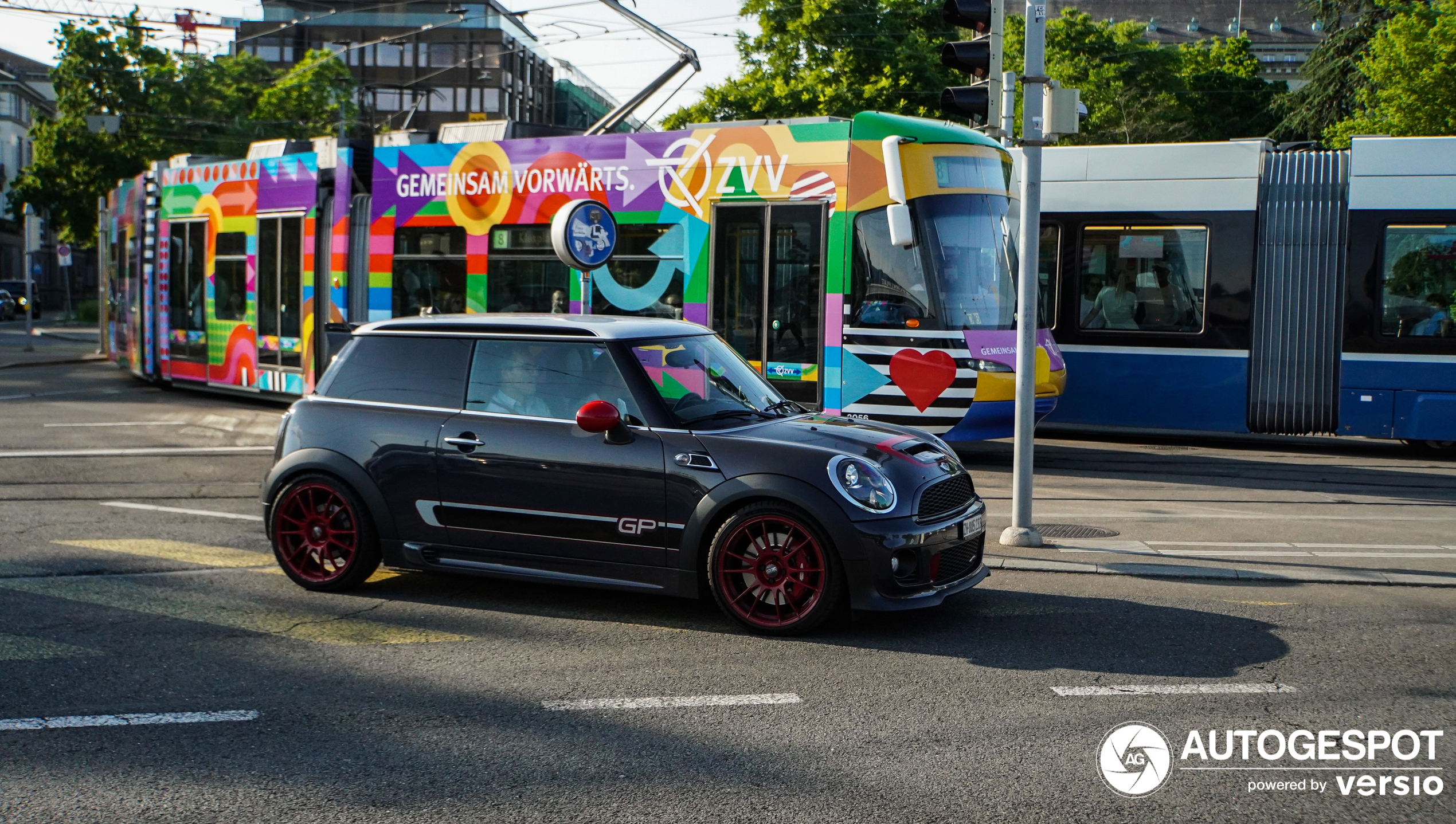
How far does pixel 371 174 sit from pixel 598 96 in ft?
224

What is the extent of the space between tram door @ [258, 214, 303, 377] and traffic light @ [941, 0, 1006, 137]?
406 inches

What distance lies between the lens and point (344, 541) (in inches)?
277

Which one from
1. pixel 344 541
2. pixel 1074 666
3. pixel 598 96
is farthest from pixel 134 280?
pixel 598 96

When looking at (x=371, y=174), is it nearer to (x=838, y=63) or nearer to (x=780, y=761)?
(x=780, y=761)

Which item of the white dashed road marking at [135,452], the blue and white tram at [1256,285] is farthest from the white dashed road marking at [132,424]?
the blue and white tram at [1256,285]

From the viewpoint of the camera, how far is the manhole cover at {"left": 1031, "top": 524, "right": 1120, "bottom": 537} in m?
9.00

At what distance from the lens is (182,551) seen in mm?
8227

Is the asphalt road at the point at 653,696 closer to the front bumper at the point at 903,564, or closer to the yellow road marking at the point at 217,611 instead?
the yellow road marking at the point at 217,611

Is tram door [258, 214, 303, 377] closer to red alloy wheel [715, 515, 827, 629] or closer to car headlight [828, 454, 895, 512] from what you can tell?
red alloy wheel [715, 515, 827, 629]

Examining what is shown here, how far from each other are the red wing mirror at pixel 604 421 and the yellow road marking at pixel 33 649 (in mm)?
2389

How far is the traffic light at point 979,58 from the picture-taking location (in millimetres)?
8672

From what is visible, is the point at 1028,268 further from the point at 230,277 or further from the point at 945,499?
the point at 230,277

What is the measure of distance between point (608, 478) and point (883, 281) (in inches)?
242

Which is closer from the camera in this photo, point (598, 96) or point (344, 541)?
point (344, 541)
